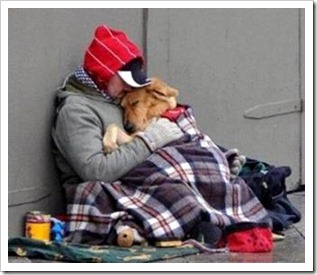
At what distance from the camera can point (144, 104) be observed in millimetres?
5203

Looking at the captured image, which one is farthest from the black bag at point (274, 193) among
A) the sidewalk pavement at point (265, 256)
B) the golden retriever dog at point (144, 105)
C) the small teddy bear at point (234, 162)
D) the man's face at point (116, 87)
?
the man's face at point (116, 87)

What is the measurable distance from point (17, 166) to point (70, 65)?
0.64 metres

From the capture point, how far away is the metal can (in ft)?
15.9

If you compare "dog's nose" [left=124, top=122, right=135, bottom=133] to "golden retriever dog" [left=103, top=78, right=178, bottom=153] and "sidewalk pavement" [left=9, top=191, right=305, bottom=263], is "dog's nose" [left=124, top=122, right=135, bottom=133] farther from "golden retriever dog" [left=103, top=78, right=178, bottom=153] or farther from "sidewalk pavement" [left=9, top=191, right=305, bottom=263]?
"sidewalk pavement" [left=9, top=191, right=305, bottom=263]

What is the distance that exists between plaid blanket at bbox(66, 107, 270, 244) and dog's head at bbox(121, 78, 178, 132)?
177 millimetres

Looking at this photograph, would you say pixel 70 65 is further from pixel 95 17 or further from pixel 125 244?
pixel 125 244

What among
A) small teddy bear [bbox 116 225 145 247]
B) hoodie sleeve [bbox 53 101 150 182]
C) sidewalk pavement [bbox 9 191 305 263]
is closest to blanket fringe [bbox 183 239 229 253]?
sidewalk pavement [bbox 9 191 305 263]

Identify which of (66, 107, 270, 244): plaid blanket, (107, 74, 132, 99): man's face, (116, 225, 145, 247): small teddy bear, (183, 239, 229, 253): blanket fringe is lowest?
(183, 239, 229, 253): blanket fringe

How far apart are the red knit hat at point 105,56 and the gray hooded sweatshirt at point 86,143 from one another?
86mm

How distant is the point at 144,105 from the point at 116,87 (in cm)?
16

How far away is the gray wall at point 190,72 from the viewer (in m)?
4.91

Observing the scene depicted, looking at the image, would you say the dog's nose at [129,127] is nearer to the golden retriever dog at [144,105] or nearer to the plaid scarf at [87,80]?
the golden retriever dog at [144,105]

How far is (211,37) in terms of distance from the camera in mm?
6148

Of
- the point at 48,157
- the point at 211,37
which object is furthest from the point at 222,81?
the point at 48,157
